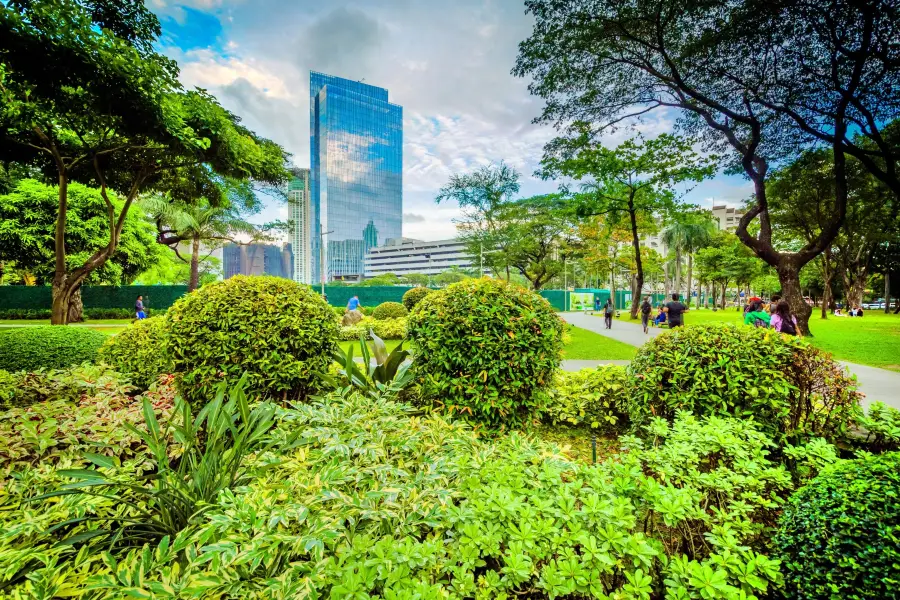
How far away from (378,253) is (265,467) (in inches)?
3717

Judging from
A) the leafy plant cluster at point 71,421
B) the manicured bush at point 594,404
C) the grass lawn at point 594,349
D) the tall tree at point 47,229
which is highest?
the tall tree at point 47,229

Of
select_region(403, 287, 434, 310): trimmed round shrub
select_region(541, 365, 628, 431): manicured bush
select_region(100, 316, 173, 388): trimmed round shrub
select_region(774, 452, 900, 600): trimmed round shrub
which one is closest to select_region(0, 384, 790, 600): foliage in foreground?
select_region(774, 452, 900, 600): trimmed round shrub

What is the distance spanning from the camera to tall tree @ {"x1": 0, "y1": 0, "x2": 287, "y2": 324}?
18.4ft

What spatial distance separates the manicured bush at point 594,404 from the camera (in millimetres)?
3848

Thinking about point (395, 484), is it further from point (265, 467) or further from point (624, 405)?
point (624, 405)

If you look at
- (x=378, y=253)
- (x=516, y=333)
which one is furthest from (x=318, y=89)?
(x=516, y=333)

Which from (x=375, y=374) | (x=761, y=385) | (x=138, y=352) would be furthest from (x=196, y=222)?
(x=761, y=385)

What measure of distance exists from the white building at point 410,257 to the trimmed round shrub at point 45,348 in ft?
274

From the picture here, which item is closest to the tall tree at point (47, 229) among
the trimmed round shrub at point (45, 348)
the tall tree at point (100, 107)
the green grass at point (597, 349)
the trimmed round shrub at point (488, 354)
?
the tall tree at point (100, 107)

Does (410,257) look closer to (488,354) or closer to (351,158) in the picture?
(351,158)

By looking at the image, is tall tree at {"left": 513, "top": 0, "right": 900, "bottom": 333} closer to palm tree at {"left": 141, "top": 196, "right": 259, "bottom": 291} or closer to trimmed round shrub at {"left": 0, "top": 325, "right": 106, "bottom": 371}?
trimmed round shrub at {"left": 0, "top": 325, "right": 106, "bottom": 371}

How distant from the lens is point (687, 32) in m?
10.3

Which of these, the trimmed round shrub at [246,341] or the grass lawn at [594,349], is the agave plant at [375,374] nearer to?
the trimmed round shrub at [246,341]

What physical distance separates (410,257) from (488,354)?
92003 mm
